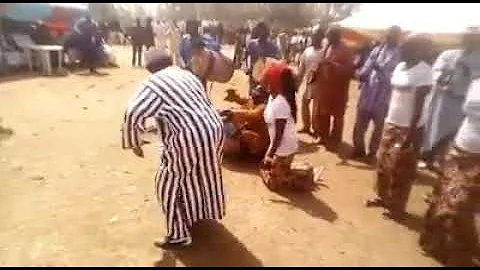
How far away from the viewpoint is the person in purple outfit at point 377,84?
5.54 m

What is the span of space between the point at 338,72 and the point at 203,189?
3449 mm

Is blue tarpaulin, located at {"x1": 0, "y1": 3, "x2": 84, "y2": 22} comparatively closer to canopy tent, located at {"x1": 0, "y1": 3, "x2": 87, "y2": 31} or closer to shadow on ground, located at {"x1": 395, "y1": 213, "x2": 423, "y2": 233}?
canopy tent, located at {"x1": 0, "y1": 3, "x2": 87, "y2": 31}

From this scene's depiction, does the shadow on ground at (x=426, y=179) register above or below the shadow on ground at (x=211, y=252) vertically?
below

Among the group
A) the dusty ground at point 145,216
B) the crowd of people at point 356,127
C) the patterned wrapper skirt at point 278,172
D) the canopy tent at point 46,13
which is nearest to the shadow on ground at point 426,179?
the dusty ground at point 145,216

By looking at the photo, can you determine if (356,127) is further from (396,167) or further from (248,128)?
(396,167)

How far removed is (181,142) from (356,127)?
3365 mm

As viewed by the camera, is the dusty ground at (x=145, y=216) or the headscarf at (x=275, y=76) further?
the headscarf at (x=275, y=76)

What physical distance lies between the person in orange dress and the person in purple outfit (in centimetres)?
31

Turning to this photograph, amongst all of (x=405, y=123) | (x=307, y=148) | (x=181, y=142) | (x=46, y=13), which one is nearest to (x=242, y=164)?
(x=307, y=148)

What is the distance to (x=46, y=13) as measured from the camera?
15.8m

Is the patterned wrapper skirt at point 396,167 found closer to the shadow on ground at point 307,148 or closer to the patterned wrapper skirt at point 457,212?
the patterned wrapper skirt at point 457,212

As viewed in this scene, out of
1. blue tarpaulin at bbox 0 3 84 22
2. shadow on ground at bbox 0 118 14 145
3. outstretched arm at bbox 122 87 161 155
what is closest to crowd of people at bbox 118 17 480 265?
outstretched arm at bbox 122 87 161 155

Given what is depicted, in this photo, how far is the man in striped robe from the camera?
3303mm

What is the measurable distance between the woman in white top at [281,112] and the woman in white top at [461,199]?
4.93ft
